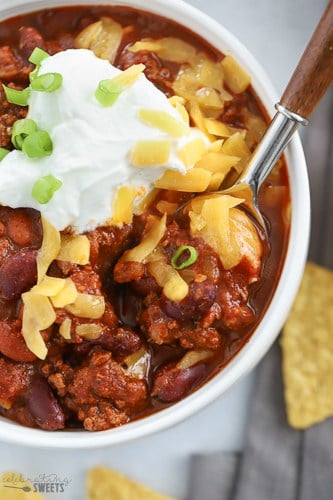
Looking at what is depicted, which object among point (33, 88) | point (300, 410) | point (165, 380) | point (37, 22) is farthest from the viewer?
point (300, 410)

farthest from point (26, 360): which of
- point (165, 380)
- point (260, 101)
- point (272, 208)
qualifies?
point (260, 101)

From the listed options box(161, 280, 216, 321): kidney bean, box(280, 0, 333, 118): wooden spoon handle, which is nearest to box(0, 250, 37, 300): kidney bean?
box(161, 280, 216, 321): kidney bean

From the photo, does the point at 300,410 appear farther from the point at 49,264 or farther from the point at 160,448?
the point at 49,264

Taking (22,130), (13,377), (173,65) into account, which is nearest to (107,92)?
(22,130)

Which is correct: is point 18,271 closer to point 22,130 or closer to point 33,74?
point 22,130

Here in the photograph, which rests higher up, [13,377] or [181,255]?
[181,255]

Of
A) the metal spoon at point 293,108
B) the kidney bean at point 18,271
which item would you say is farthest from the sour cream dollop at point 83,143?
the metal spoon at point 293,108

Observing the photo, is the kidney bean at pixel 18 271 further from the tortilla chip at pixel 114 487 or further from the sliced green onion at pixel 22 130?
the tortilla chip at pixel 114 487
